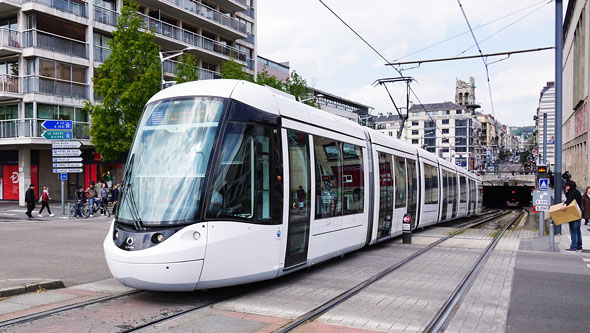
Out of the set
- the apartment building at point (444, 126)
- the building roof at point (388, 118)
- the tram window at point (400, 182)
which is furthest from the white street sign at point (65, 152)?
the building roof at point (388, 118)

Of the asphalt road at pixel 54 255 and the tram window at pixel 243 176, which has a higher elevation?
the tram window at pixel 243 176

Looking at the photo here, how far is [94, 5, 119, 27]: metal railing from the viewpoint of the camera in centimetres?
3538

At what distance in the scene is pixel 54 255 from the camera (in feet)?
38.5

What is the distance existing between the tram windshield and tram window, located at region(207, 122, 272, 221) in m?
0.24

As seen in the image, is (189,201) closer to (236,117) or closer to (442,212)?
(236,117)

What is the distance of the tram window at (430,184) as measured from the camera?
17.7 metres

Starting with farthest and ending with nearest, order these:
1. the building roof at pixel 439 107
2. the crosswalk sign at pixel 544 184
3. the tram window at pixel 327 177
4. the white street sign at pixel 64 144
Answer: the building roof at pixel 439 107 → the white street sign at pixel 64 144 → the crosswalk sign at pixel 544 184 → the tram window at pixel 327 177

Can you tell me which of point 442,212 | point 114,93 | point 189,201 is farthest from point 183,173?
point 114,93

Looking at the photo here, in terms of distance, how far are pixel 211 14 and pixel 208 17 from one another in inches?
25.2

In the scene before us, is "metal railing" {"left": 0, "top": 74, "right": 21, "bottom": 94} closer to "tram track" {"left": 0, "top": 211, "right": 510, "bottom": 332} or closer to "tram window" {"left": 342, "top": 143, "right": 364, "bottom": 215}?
"tram window" {"left": 342, "top": 143, "right": 364, "bottom": 215}

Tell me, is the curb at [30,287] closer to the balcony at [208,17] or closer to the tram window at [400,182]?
the tram window at [400,182]

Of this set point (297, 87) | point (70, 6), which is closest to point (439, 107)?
point (297, 87)

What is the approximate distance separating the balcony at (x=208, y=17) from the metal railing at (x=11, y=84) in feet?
41.7

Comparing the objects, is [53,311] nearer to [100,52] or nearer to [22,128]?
[22,128]
